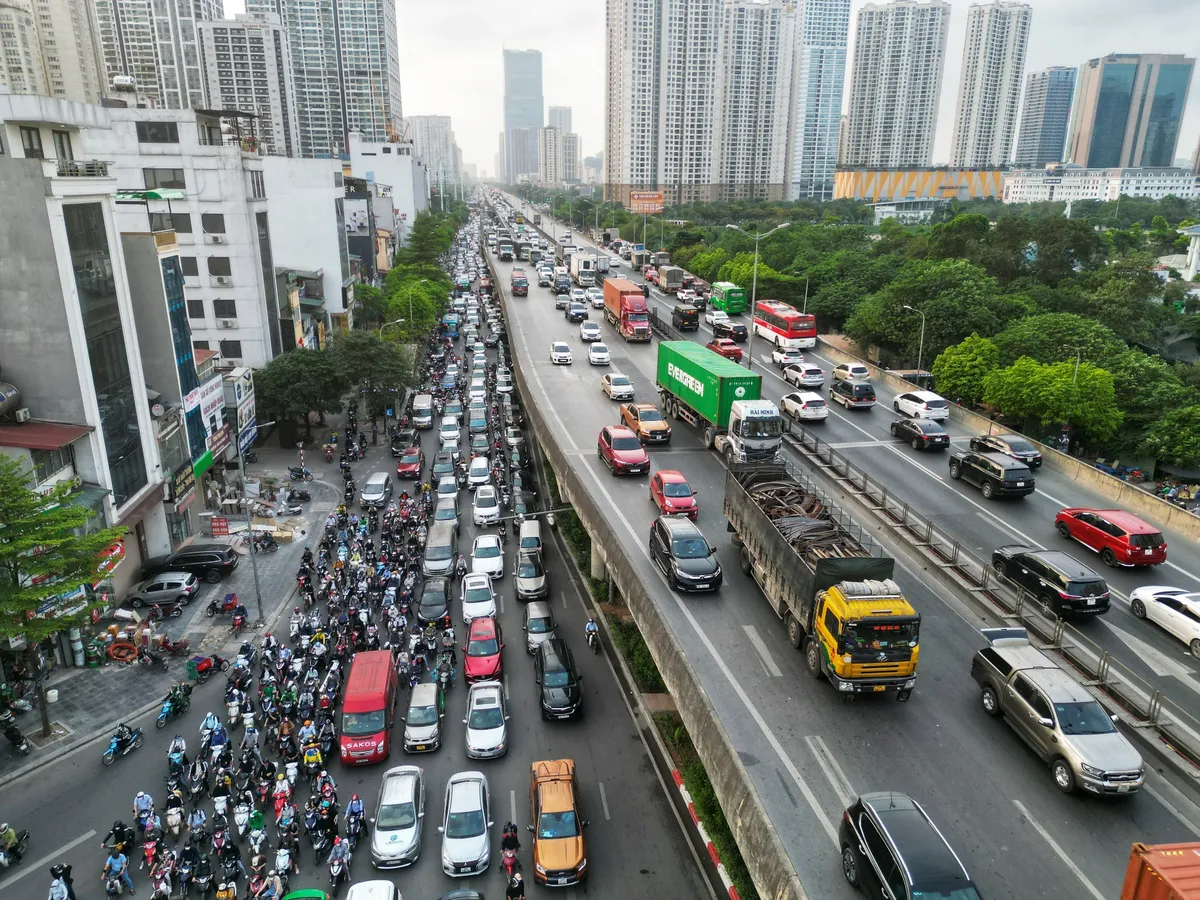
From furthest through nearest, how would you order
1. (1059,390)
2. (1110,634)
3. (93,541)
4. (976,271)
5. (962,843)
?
(976,271)
(1059,390)
(93,541)
(1110,634)
(962,843)

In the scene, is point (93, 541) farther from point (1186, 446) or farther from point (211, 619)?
point (1186, 446)

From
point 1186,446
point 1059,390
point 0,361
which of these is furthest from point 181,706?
point 1186,446

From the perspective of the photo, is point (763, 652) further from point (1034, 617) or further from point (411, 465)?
point (411, 465)

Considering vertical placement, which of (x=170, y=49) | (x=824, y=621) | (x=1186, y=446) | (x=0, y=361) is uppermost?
(x=170, y=49)

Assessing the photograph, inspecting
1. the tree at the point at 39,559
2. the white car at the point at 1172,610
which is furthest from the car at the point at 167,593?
the white car at the point at 1172,610

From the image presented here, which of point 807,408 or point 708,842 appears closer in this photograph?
point 708,842

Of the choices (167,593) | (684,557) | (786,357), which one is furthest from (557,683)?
(786,357)

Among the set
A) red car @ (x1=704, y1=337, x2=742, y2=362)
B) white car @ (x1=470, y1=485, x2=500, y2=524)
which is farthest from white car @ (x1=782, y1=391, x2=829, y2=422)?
white car @ (x1=470, y1=485, x2=500, y2=524)

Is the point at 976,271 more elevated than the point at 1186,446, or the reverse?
the point at 976,271
